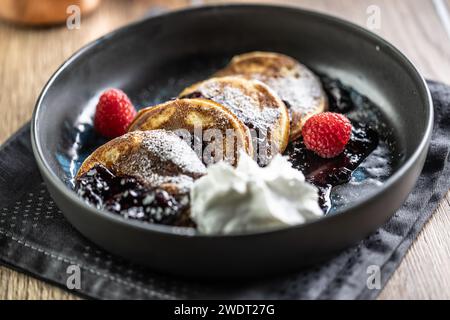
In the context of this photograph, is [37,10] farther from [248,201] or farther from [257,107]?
[248,201]

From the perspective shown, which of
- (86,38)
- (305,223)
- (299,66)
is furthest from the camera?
(86,38)

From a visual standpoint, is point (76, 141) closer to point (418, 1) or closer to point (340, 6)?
point (340, 6)

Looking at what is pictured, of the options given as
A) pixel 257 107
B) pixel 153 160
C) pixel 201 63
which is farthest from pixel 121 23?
pixel 153 160

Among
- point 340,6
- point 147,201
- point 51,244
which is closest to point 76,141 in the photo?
point 51,244

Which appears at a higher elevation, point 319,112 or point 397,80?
point 397,80

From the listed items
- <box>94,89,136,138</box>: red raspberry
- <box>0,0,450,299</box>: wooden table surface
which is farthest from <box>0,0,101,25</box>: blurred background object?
<box>94,89,136,138</box>: red raspberry
